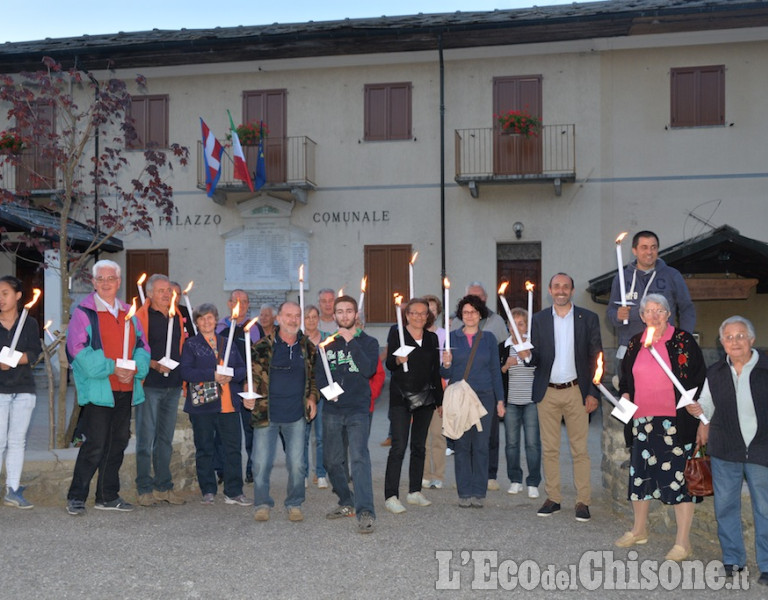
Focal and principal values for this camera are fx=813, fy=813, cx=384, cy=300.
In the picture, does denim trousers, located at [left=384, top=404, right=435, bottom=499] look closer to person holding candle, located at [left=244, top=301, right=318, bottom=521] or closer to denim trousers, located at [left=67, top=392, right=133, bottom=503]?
person holding candle, located at [left=244, top=301, right=318, bottom=521]

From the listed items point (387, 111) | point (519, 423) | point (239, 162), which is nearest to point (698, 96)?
point (387, 111)

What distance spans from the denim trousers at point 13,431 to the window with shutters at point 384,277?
37.3 ft

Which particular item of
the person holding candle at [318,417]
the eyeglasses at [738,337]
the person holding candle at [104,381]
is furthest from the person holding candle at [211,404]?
the eyeglasses at [738,337]

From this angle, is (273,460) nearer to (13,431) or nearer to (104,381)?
(104,381)

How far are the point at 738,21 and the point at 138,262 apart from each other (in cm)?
1367

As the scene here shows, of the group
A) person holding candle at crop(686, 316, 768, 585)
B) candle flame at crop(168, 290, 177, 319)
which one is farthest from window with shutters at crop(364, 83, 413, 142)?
person holding candle at crop(686, 316, 768, 585)

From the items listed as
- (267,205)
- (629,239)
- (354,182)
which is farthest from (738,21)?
(267,205)

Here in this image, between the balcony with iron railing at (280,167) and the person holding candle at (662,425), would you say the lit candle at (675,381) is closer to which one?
the person holding candle at (662,425)

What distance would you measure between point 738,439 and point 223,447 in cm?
405

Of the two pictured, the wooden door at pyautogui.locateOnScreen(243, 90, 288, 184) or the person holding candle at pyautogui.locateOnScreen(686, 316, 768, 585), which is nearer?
the person holding candle at pyautogui.locateOnScreen(686, 316, 768, 585)

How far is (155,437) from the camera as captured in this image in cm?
694

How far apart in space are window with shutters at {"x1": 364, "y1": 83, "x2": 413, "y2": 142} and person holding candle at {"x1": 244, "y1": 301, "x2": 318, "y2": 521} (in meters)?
11.8

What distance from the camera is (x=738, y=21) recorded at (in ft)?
52.2

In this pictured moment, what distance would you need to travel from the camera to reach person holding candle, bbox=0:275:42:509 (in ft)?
21.2
